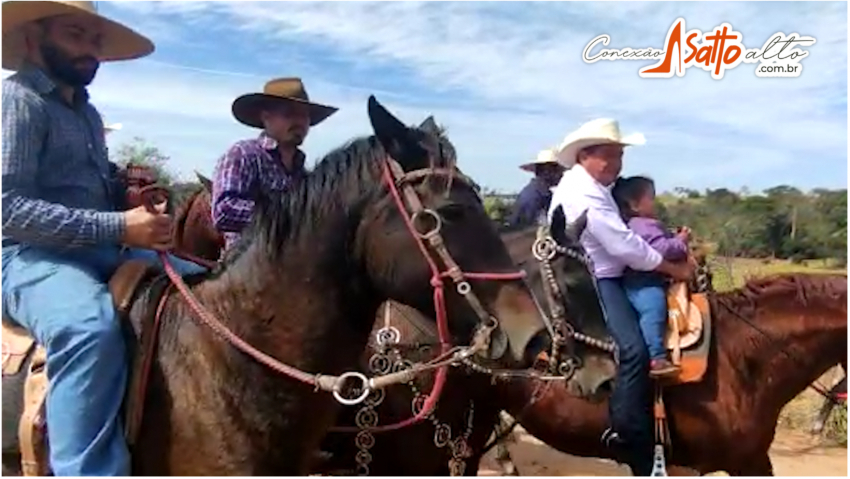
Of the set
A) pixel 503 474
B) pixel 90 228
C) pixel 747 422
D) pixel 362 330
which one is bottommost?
pixel 503 474

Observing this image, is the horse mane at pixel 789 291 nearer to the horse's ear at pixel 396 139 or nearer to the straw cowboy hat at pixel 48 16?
the horse's ear at pixel 396 139

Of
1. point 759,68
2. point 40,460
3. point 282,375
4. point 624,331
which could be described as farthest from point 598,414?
point 40,460

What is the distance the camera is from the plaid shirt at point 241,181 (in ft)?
13.1

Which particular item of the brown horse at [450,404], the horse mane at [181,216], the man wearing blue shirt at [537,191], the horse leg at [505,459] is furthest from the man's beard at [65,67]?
the horse leg at [505,459]

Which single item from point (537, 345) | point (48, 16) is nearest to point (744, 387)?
point (537, 345)

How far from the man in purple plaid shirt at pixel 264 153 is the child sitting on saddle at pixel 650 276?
1.77 metres

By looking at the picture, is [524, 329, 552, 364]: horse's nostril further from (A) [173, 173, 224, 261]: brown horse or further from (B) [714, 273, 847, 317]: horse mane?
(A) [173, 173, 224, 261]: brown horse

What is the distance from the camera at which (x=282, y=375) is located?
109 inches

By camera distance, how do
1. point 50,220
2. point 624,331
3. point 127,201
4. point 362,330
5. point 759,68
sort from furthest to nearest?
point 759,68
point 624,331
point 127,201
point 362,330
point 50,220

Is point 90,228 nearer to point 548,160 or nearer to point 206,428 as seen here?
point 206,428

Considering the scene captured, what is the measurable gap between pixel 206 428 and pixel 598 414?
2.68 metres

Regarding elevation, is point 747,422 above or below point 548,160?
below

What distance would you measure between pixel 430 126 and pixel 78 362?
130 centimetres

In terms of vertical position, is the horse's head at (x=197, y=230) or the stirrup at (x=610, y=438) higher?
the horse's head at (x=197, y=230)
